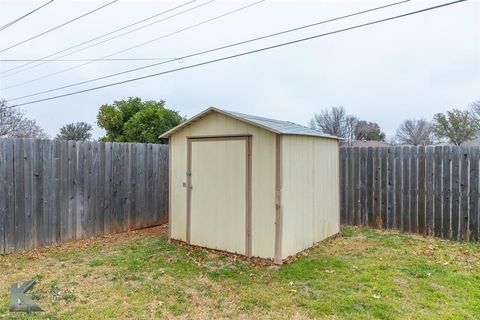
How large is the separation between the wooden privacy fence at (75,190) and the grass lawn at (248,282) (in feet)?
1.35

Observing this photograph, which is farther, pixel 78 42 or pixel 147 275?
pixel 78 42

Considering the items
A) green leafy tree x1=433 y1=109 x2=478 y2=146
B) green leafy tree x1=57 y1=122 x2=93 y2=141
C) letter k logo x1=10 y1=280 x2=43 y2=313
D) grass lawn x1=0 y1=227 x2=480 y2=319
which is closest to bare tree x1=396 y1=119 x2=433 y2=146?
green leafy tree x1=433 y1=109 x2=478 y2=146

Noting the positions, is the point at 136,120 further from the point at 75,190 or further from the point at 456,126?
the point at 456,126

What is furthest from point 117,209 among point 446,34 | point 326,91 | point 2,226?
point 326,91

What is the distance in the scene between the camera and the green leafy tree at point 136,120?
11.3 meters

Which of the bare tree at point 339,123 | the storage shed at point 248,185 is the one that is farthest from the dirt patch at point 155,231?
the bare tree at point 339,123

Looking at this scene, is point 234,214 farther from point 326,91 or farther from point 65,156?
point 326,91

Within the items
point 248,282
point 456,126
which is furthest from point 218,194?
point 456,126

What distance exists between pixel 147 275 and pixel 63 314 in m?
1.14

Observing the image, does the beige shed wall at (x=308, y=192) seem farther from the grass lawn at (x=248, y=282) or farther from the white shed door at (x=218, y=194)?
the white shed door at (x=218, y=194)

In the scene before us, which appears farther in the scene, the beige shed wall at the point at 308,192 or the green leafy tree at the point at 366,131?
the green leafy tree at the point at 366,131

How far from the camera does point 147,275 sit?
3.99 m

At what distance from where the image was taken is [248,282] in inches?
149

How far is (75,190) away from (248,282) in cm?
366
